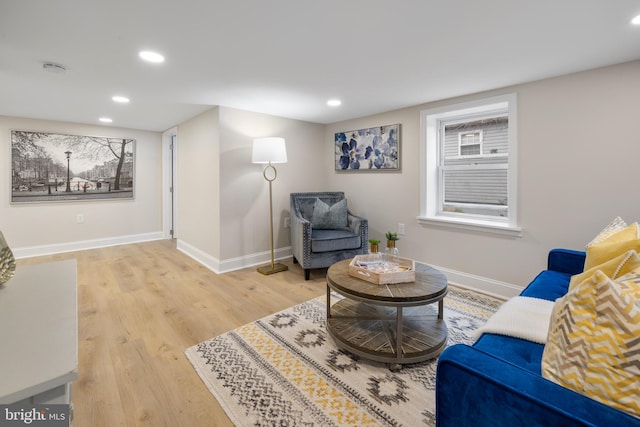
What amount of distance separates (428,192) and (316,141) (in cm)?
192

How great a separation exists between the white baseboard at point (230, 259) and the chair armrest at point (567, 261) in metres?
3.06

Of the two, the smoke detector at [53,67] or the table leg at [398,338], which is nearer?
the table leg at [398,338]

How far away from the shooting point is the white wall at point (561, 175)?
2.29m

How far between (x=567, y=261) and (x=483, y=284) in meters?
1.04

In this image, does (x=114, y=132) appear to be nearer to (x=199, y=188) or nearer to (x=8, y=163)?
(x=8, y=163)

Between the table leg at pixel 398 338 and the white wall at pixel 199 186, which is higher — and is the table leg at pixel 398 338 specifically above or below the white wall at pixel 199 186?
below

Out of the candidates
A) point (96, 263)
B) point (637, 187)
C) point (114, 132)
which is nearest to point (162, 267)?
point (96, 263)

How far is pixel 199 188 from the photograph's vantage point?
4.07 m

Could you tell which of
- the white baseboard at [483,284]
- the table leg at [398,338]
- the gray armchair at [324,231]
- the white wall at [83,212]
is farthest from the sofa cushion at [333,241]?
the white wall at [83,212]

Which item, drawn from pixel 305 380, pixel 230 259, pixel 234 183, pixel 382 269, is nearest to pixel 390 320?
pixel 382 269

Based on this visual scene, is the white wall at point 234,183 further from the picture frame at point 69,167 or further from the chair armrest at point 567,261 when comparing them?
the chair armrest at point 567,261

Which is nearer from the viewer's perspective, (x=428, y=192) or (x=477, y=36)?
(x=477, y=36)

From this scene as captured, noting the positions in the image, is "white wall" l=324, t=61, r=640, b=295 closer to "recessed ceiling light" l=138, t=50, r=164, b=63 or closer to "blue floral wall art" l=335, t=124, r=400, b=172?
"blue floral wall art" l=335, t=124, r=400, b=172

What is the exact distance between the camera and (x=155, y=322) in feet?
7.98
